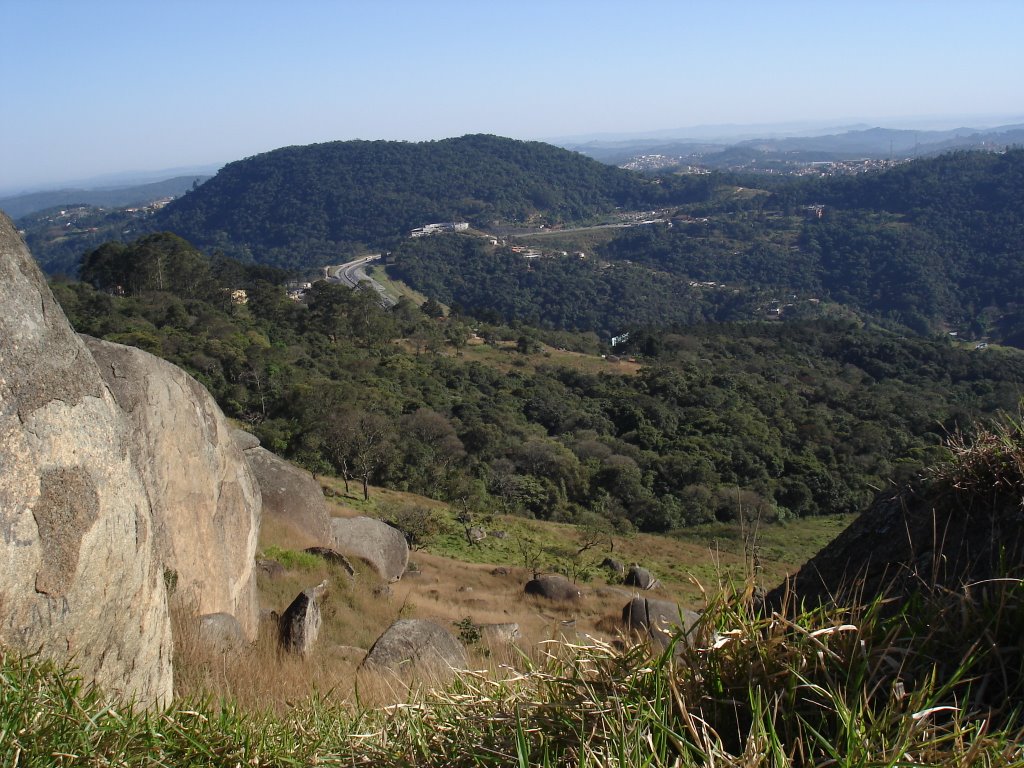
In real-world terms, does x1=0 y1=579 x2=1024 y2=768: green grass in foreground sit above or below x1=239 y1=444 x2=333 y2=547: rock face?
above

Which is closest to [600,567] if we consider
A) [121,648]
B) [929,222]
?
[121,648]

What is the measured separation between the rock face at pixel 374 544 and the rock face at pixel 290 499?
1.53 feet

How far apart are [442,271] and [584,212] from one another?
44632 millimetres

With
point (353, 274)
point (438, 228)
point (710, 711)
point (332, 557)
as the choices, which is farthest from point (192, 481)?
point (438, 228)

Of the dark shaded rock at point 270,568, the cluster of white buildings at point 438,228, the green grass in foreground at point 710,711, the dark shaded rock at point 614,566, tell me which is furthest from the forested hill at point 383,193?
the green grass in foreground at point 710,711

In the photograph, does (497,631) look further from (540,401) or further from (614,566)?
(540,401)

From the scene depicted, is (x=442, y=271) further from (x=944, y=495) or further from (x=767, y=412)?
(x=944, y=495)

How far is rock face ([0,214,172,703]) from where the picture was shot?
279 centimetres

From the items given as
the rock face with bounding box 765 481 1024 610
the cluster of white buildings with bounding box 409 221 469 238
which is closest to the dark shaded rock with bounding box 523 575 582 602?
the rock face with bounding box 765 481 1024 610

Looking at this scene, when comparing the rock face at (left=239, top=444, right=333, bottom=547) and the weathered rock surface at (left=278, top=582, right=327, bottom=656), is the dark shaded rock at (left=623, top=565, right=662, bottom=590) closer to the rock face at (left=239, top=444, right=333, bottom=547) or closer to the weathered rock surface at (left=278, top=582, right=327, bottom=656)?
the rock face at (left=239, top=444, right=333, bottom=547)

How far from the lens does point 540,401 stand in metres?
37.4

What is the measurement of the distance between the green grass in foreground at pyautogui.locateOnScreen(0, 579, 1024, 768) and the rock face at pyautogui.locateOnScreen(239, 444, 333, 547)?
812 cm

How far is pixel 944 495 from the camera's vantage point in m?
2.66

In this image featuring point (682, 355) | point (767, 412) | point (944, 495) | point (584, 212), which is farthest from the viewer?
point (584, 212)
